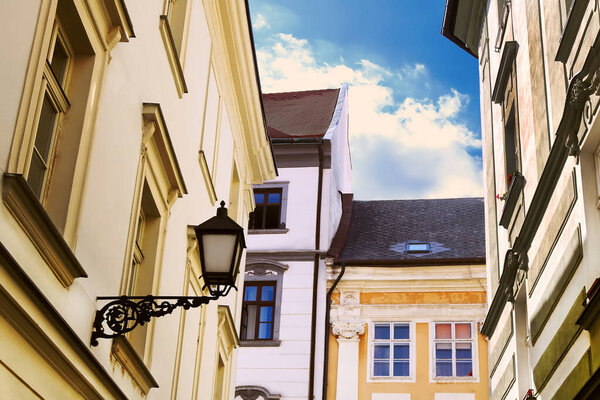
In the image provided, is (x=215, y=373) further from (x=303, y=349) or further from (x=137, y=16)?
(x=303, y=349)

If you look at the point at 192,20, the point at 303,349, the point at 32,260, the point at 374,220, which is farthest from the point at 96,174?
the point at 374,220

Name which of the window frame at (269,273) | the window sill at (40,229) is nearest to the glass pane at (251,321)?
the window frame at (269,273)

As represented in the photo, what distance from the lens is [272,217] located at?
23.9 m

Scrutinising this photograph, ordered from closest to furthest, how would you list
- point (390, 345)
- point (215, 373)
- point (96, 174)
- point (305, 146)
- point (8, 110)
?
point (8, 110)
point (96, 174)
point (215, 373)
point (390, 345)
point (305, 146)

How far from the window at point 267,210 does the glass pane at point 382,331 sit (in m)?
3.86

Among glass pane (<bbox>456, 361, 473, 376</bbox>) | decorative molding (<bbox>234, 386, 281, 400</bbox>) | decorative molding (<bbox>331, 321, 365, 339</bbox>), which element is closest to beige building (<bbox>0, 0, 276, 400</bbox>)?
decorative molding (<bbox>234, 386, 281, 400</bbox>)

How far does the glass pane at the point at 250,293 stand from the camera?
2256 cm

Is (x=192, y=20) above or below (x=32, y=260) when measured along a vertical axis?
above

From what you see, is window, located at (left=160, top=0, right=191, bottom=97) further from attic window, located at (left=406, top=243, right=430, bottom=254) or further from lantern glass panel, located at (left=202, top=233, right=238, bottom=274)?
attic window, located at (left=406, top=243, right=430, bottom=254)

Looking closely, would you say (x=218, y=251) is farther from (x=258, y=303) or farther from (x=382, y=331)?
(x=258, y=303)

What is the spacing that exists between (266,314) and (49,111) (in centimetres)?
1654

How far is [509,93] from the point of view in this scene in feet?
46.4

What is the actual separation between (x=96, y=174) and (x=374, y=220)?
19.7 meters

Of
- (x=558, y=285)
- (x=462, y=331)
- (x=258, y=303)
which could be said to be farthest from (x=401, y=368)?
(x=558, y=285)
